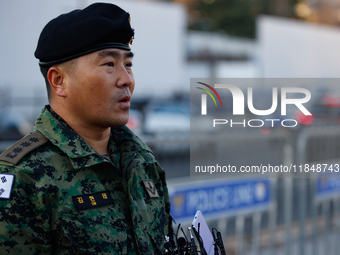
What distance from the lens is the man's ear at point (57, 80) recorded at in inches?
60.3

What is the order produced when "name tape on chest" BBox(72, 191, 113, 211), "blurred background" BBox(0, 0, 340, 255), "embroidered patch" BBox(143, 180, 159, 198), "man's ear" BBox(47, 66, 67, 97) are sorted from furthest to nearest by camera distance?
"blurred background" BBox(0, 0, 340, 255), "embroidered patch" BBox(143, 180, 159, 198), "man's ear" BBox(47, 66, 67, 97), "name tape on chest" BBox(72, 191, 113, 211)

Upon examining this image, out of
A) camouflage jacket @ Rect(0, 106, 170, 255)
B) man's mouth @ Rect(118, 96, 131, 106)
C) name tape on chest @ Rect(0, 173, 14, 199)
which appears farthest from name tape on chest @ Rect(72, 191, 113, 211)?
man's mouth @ Rect(118, 96, 131, 106)

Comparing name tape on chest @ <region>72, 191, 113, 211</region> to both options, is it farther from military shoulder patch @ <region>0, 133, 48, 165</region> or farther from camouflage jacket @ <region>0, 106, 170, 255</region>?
military shoulder patch @ <region>0, 133, 48, 165</region>

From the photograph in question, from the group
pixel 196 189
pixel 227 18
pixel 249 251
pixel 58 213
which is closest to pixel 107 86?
pixel 58 213

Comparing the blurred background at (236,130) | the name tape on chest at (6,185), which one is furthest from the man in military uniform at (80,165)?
the blurred background at (236,130)

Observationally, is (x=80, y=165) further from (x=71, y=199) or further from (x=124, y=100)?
(x=124, y=100)

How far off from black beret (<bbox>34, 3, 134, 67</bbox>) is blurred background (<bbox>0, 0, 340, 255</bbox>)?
202 cm

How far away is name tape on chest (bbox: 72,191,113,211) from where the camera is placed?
4.67 feet

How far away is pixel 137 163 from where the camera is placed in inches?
66.3

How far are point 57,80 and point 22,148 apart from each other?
30cm

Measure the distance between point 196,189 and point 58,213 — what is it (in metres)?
2.20

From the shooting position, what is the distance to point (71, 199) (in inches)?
A: 55.9

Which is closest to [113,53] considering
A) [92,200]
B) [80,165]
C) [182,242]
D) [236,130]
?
[80,165]

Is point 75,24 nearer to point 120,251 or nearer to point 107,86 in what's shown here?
point 107,86
